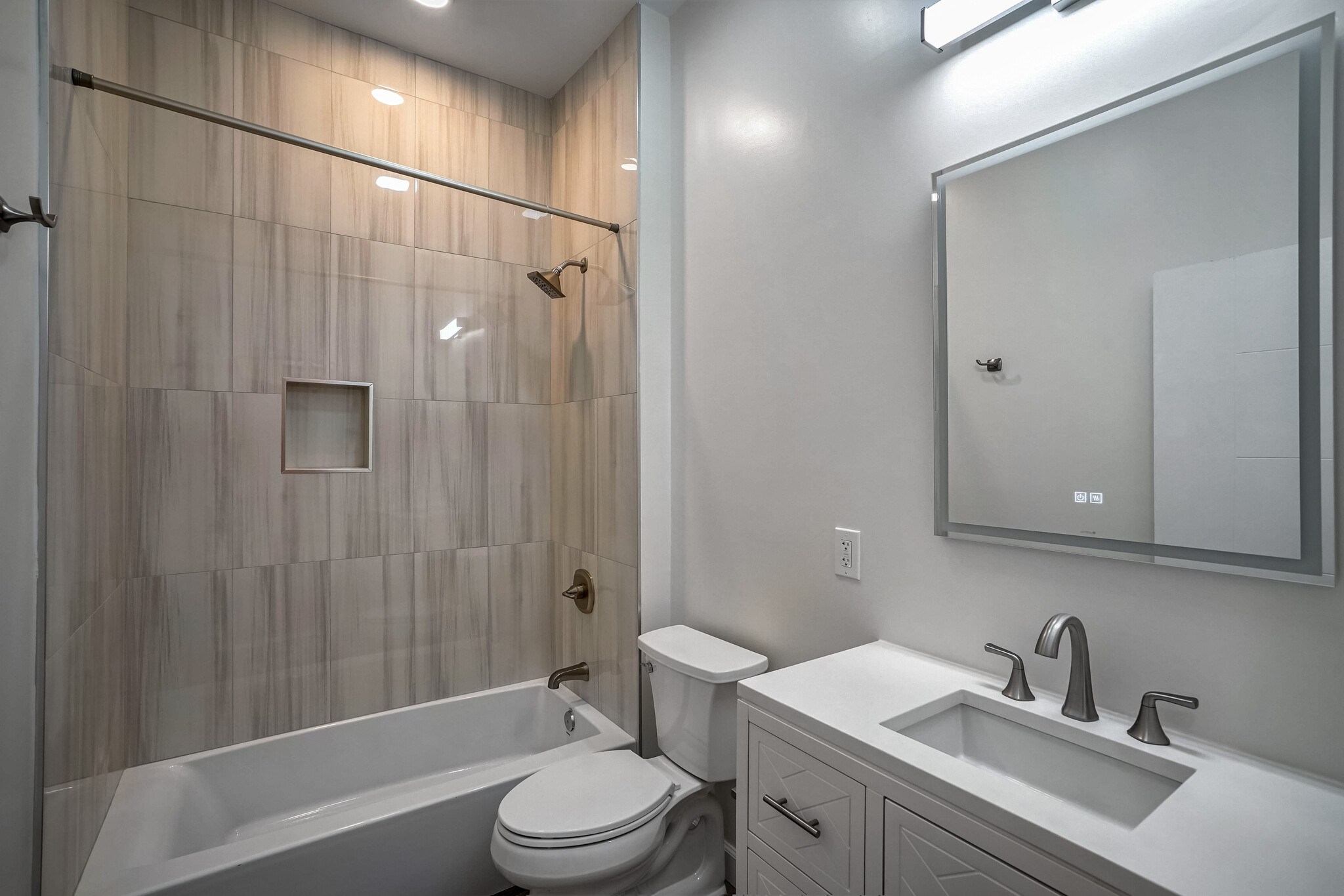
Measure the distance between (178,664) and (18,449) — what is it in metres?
1.20

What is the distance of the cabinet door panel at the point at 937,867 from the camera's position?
0.76 m

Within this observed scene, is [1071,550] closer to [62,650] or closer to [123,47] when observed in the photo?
[62,650]

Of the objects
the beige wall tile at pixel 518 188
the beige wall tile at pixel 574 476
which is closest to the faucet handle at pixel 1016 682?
the beige wall tile at pixel 574 476

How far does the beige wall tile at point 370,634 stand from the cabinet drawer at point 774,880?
5.01ft

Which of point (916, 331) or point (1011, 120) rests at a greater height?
point (1011, 120)

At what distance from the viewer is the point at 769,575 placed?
171 cm

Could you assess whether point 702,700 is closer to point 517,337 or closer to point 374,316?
point 517,337

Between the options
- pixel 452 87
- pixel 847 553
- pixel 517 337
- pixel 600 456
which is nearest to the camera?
pixel 847 553

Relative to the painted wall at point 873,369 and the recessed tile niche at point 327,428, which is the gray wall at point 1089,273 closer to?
the painted wall at point 873,369

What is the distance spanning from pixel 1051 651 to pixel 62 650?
1677mm

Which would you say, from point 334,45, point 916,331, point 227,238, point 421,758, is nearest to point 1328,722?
point 916,331

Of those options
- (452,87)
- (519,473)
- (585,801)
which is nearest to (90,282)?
(519,473)

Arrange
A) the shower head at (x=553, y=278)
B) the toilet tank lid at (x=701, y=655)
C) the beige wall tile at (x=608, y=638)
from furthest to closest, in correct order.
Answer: the shower head at (x=553, y=278) < the beige wall tile at (x=608, y=638) < the toilet tank lid at (x=701, y=655)

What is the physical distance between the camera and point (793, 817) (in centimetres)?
105
